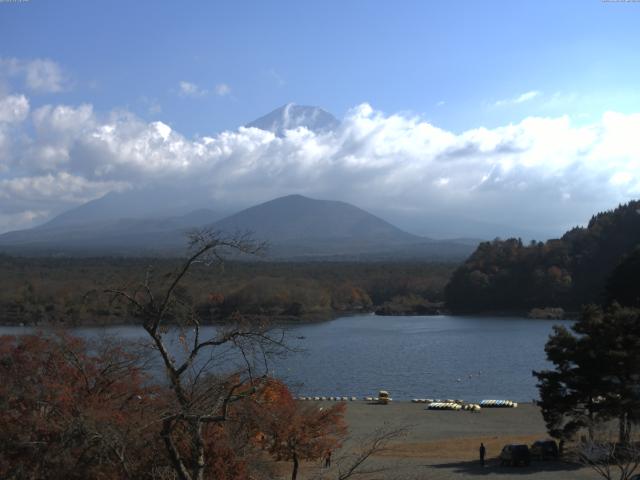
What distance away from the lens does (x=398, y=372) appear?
102ft

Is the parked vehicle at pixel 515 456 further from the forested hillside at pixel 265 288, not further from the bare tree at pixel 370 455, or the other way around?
the forested hillside at pixel 265 288

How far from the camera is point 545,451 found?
47.6 ft

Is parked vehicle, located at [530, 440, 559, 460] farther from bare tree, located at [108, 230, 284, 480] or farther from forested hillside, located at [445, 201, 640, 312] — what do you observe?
forested hillside, located at [445, 201, 640, 312]

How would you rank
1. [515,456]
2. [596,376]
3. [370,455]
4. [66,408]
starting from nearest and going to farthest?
[66,408]
[370,455]
[515,456]
[596,376]

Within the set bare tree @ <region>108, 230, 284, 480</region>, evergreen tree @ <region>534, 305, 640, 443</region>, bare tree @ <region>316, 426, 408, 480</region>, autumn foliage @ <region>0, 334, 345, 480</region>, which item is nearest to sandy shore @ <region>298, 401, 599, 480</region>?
evergreen tree @ <region>534, 305, 640, 443</region>

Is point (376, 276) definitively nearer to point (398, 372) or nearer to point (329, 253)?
point (398, 372)

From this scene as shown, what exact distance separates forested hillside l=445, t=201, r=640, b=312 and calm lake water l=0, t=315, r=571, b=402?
8.68 m

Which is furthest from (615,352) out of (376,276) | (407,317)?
(376,276)

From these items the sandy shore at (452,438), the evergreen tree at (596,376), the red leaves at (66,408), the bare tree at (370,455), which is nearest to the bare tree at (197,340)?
the red leaves at (66,408)

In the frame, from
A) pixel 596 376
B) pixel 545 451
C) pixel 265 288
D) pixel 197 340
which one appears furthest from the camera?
pixel 265 288

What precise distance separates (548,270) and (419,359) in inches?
1216

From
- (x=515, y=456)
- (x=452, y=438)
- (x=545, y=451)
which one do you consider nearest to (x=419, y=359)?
(x=452, y=438)

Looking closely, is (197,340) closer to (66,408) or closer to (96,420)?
(96,420)

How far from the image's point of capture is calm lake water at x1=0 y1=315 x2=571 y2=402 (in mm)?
27281
